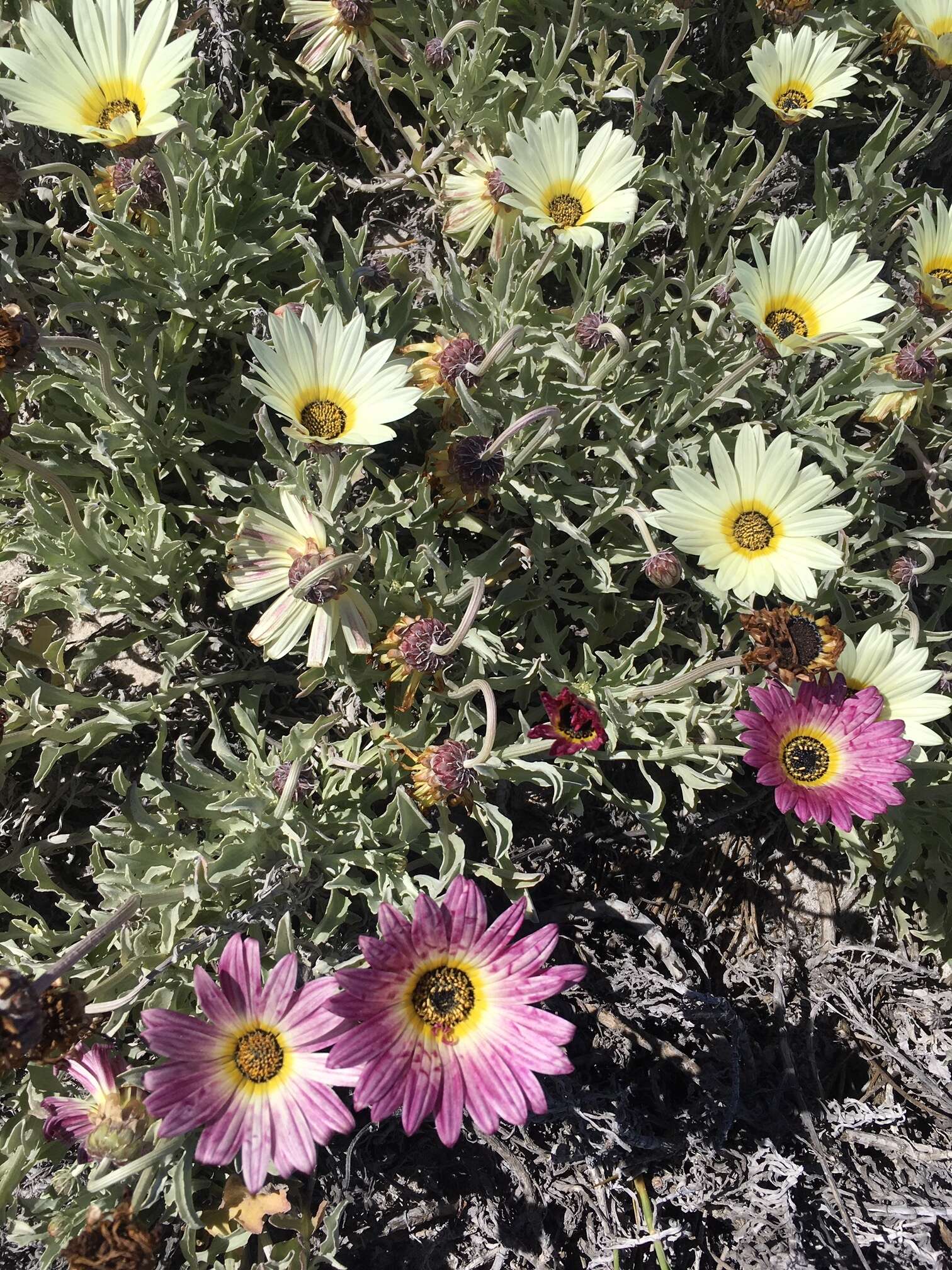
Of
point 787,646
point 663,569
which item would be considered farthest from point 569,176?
point 787,646

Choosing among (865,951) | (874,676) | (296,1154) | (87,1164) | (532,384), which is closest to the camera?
→ (296,1154)

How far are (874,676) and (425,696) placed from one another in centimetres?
134

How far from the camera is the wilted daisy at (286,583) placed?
252 cm

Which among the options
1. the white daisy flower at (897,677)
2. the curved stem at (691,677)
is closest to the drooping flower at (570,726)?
the curved stem at (691,677)

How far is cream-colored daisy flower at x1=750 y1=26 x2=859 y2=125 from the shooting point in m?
3.06

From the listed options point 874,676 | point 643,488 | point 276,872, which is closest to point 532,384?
point 643,488

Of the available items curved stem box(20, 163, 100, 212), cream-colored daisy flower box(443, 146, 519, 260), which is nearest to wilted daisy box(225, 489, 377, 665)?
curved stem box(20, 163, 100, 212)

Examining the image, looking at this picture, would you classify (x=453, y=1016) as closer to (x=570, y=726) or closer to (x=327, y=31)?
(x=570, y=726)

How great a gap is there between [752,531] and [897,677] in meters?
0.61

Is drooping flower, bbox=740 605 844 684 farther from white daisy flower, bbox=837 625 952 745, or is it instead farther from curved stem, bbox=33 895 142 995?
curved stem, bbox=33 895 142 995

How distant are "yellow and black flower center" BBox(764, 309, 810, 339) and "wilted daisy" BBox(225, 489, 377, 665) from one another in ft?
4.72

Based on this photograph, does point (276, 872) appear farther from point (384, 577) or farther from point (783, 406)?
point (783, 406)

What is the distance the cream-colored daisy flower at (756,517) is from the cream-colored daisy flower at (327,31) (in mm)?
2010

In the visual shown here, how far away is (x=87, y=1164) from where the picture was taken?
96.5 inches
